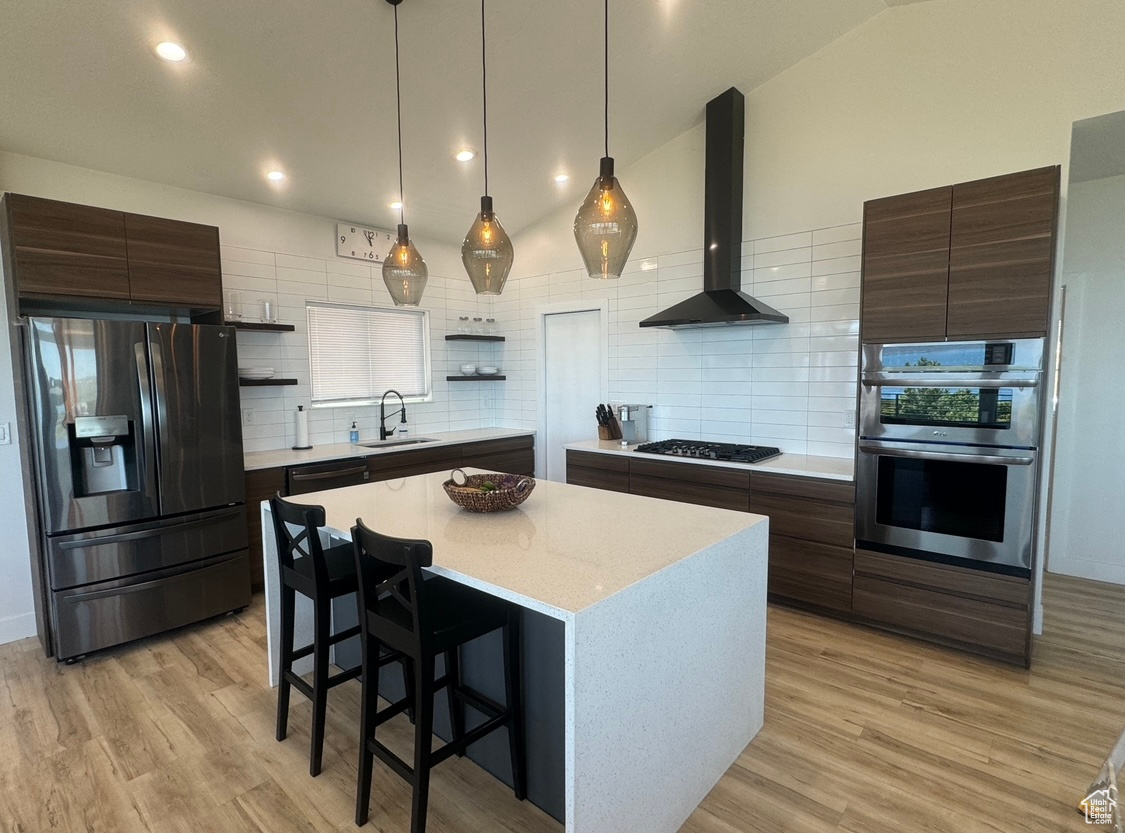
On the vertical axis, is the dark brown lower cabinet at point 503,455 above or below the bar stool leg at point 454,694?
above

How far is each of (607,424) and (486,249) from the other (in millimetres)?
2502

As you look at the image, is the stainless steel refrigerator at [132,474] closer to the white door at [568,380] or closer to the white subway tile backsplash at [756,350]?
the white door at [568,380]

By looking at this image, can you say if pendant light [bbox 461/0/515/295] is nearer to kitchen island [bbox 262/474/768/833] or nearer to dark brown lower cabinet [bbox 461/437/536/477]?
kitchen island [bbox 262/474/768/833]

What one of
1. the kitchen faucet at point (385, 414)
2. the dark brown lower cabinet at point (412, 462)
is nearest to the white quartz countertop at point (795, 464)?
the dark brown lower cabinet at point (412, 462)

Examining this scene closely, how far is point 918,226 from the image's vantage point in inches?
109

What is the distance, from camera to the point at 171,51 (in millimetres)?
2412

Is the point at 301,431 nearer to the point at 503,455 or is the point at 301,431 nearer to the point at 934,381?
the point at 503,455

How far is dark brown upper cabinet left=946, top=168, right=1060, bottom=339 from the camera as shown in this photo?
2461mm

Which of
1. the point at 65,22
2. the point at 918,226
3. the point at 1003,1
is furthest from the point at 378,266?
the point at 1003,1

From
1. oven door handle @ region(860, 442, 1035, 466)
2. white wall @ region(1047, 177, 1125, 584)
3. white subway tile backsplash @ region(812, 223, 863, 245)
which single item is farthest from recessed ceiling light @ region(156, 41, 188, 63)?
white wall @ region(1047, 177, 1125, 584)

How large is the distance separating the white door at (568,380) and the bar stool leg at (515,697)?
3.19 metres

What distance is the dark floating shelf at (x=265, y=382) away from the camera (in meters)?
3.82

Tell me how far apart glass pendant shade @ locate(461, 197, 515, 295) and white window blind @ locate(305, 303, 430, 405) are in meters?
2.60

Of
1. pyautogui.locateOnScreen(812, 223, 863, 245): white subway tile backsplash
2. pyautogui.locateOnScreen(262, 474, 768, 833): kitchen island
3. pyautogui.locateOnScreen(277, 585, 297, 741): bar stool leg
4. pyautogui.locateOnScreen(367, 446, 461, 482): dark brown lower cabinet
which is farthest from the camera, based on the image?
pyautogui.locateOnScreen(367, 446, 461, 482): dark brown lower cabinet
